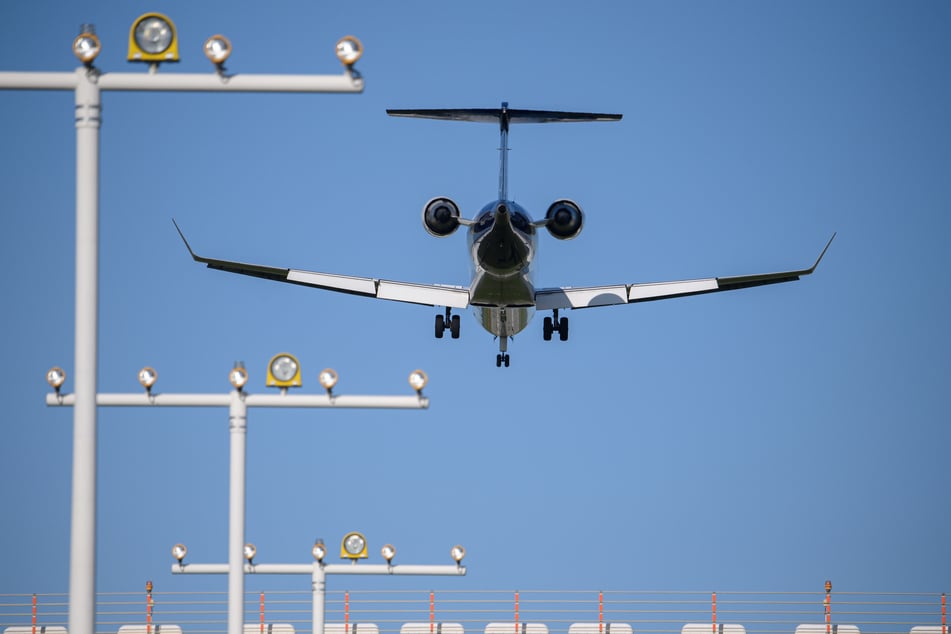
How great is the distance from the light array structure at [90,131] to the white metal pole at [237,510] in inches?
269

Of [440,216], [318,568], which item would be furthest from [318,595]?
[440,216]

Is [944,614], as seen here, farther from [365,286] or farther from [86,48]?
[86,48]

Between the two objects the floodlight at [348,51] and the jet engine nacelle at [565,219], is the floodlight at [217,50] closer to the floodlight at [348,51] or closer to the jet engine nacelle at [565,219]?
the floodlight at [348,51]

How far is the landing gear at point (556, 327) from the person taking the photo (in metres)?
53.2

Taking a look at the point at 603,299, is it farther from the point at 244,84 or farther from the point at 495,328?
the point at 244,84

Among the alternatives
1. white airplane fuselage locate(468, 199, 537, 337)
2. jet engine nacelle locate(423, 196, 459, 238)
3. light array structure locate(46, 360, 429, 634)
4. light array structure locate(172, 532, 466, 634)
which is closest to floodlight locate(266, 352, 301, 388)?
light array structure locate(46, 360, 429, 634)

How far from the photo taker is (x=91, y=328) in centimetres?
1539

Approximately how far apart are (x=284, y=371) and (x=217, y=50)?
718 centimetres

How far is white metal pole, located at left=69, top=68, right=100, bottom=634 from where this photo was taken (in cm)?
1510

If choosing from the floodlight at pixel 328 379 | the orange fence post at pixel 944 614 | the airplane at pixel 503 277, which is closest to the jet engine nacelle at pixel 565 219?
the airplane at pixel 503 277

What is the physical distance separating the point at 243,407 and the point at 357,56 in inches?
294

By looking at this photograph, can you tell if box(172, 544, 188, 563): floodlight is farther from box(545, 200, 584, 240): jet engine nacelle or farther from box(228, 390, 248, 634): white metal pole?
box(545, 200, 584, 240): jet engine nacelle

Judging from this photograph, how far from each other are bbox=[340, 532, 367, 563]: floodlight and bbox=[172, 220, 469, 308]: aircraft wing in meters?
23.3

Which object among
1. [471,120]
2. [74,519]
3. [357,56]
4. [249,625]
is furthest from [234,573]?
[471,120]
